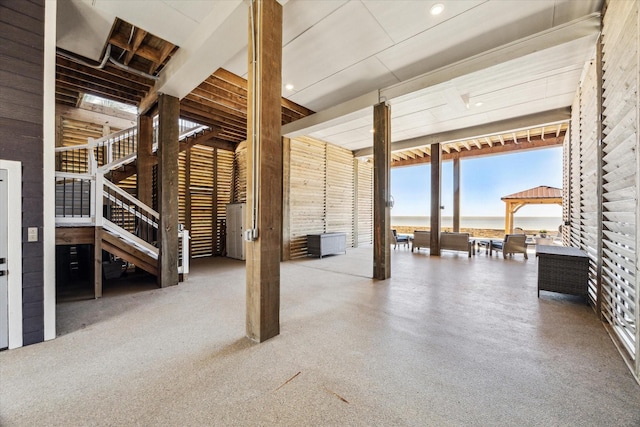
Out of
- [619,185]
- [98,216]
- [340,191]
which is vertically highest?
[340,191]

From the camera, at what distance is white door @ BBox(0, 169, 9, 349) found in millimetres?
2467

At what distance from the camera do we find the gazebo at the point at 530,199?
9.69m

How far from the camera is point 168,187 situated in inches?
184

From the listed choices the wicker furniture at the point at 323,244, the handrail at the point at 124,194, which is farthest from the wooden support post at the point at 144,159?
the wicker furniture at the point at 323,244

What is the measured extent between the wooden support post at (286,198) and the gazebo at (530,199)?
29.2ft

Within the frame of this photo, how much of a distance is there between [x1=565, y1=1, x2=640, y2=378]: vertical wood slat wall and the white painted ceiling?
3.04 ft

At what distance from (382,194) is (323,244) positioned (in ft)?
10.6

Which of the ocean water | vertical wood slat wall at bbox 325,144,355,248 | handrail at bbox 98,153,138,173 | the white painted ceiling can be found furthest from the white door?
the ocean water

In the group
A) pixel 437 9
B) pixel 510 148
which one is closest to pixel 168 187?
pixel 437 9

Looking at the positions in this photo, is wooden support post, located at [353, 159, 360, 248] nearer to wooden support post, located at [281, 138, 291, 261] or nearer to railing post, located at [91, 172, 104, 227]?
wooden support post, located at [281, 138, 291, 261]

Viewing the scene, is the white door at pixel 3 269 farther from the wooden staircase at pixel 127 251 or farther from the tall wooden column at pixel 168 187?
the tall wooden column at pixel 168 187

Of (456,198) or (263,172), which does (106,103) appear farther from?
(456,198)

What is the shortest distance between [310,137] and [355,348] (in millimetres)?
7062

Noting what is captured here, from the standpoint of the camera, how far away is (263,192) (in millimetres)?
2650
